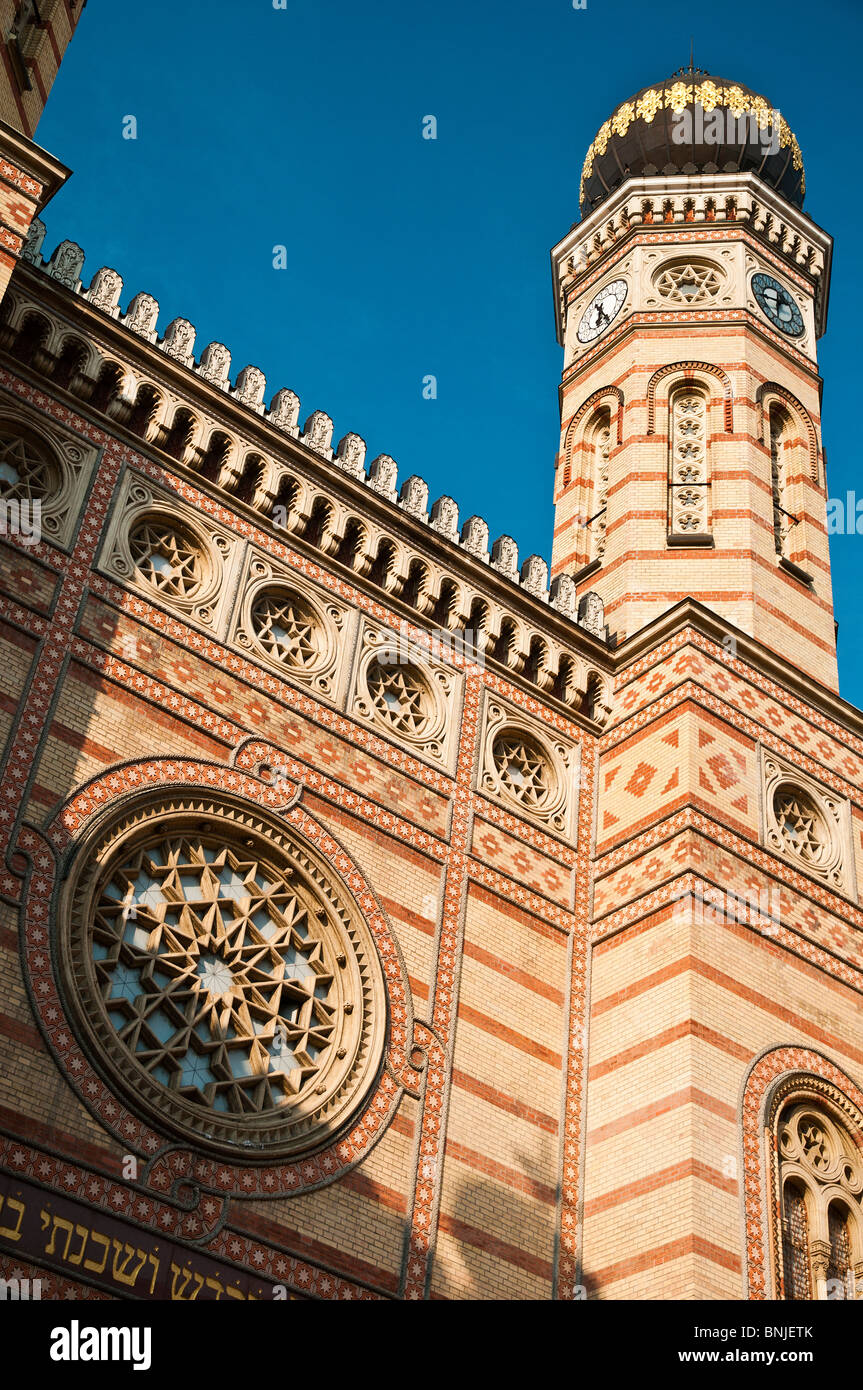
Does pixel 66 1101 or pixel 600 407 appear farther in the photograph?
pixel 600 407

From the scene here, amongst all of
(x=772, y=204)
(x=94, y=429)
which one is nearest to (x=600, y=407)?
(x=772, y=204)

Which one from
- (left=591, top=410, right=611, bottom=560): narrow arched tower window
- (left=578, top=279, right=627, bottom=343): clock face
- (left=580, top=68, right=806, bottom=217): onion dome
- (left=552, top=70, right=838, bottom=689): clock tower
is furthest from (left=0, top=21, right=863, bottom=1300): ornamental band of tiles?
(left=580, top=68, right=806, bottom=217): onion dome

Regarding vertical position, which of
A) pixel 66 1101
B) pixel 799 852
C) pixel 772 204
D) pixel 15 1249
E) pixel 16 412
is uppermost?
pixel 772 204

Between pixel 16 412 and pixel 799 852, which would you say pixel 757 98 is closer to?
pixel 799 852

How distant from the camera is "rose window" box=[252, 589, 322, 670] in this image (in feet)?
45.5

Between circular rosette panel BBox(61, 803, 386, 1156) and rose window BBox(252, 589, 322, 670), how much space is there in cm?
172

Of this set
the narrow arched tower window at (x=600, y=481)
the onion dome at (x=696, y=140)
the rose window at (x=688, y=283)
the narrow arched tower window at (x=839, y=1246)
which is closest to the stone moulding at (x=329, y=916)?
the narrow arched tower window at (x=839, y=1246)

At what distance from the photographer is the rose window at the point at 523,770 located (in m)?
15.0

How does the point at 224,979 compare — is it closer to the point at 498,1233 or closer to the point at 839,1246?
the point at 498,1233

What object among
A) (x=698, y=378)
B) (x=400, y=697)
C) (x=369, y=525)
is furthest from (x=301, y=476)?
(x=698, y=378)

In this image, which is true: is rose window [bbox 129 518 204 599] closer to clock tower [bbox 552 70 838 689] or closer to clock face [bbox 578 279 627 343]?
clock tower [bbox 552 70 838 689]

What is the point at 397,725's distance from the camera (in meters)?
14.4

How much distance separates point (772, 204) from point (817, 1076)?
38.3 ft

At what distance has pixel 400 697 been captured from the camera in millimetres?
14664
